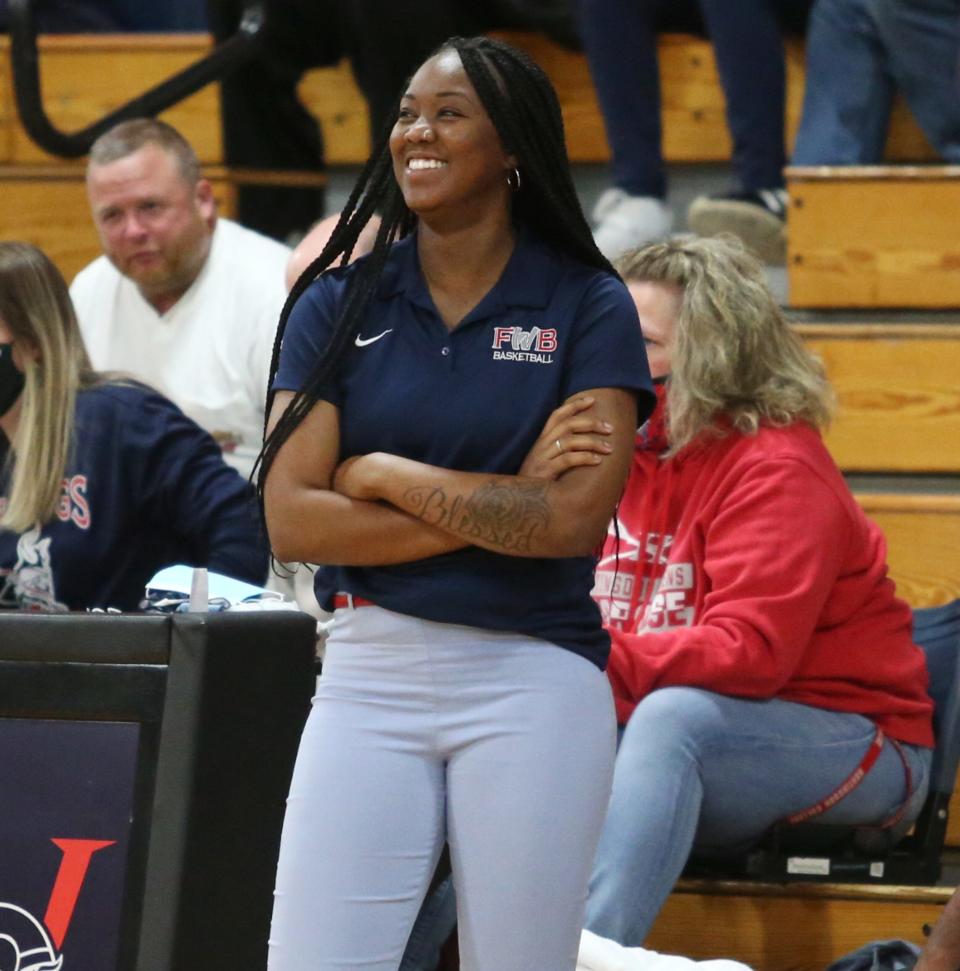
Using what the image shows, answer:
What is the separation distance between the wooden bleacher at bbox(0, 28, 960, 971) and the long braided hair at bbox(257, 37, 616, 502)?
1.17 meters

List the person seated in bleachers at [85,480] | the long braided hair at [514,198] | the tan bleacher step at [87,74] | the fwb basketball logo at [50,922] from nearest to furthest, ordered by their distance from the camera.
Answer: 1. the long braided hair at [514,198]
2. the fwb basketball logo at [50,922]
3. the person seated in bleachers at [85,480]
4. the tan bleacher step at [87,74]

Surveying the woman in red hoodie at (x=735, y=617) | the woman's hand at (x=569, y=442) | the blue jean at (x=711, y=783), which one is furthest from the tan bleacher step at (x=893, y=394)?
the woman's hand at (x=569, y=442)

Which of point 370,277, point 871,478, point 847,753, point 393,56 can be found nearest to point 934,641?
point 847,753

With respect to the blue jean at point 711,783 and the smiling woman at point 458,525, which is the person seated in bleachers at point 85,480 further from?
the smiling woman at point 458,525

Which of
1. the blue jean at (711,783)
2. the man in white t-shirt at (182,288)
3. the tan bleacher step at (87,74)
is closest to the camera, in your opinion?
the blue jean at (711,783)

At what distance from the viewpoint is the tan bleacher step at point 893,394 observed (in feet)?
11.4

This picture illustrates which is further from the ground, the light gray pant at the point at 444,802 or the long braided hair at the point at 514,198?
the long braided hair at the point at 514,198

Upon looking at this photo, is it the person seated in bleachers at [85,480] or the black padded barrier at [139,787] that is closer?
the black padded barrier at [139,787]

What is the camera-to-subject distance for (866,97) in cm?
363

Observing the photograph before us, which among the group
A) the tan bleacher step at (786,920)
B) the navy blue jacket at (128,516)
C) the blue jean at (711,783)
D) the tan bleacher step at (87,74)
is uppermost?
the tan bleacher step at (87,74)

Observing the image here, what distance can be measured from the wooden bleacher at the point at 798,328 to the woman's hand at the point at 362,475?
3.74 ft

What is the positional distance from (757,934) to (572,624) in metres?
1.09

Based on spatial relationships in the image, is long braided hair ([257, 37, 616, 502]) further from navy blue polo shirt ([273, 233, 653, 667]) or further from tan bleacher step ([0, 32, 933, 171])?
tan bleacher step ([0, 32, 933, 171])

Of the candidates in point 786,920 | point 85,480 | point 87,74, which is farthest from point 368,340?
point 87,74
